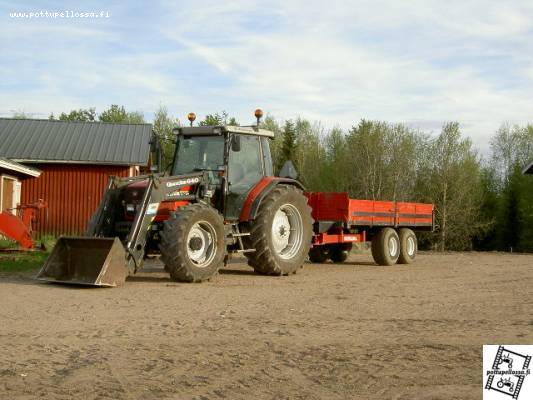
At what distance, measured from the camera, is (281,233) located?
521 inches

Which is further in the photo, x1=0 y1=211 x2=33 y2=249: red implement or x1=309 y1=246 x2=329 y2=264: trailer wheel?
x1=309 y1=246 x2=329 y2=264: trailer wheel

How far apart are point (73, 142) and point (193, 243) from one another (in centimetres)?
1617

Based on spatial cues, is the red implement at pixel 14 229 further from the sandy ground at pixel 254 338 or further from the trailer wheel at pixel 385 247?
the trailer wheel at pixel 385 247

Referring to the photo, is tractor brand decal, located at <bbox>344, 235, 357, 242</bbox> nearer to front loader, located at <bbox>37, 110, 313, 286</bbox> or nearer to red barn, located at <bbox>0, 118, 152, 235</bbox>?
front loader, located at <bbox>37, 110, 313, 286</bbox>

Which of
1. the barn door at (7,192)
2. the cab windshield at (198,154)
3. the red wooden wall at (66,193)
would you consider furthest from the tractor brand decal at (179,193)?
the red wooden wall at (66,193)

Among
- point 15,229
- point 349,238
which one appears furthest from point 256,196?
point 15,229

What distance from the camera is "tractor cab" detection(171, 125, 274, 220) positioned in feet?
40.7

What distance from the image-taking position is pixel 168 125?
5709cm

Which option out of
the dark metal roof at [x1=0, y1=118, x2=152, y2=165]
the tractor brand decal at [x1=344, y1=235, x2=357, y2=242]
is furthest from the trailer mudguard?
the dark metal roof at [x1=0, y1=118, x2=152, y2=165]

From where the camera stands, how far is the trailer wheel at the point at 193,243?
35.2 feet

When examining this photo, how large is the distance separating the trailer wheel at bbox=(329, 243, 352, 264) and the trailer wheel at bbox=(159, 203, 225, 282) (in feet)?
18.9

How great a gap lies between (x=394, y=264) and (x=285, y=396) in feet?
39.5

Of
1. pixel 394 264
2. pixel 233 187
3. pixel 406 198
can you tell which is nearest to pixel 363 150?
pixel 406 198

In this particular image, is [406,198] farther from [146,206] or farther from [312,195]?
[146,206]
